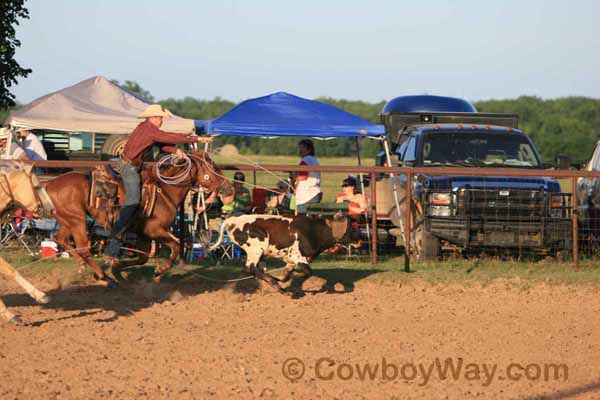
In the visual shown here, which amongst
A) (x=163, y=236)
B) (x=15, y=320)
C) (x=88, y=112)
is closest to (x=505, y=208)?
(x=163, y=236)

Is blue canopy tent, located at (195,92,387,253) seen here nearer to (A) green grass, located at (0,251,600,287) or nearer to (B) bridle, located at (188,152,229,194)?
(A) green grass, located at (0,251,600,287)

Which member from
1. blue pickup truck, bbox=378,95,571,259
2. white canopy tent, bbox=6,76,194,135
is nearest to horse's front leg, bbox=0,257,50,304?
blue pickup truck, bbox=378,95,571,259

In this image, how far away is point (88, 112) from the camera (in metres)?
21.0

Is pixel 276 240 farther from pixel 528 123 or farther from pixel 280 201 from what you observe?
pixel 528 123

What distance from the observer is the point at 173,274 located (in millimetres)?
13062

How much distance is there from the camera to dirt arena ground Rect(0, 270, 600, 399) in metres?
7.55

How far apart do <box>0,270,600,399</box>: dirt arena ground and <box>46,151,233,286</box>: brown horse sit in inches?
21.3

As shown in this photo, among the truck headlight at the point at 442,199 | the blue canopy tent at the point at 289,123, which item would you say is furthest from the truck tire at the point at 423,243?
the blue canopy tent at the point at 289,123

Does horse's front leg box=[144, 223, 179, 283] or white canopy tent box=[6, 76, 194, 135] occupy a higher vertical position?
white canopy tent box=[6, 76, 194, 135]

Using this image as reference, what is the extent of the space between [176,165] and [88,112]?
31.0 feet

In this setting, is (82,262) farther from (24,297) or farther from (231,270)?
(231,270)

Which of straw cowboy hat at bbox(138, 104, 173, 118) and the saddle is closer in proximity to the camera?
the saddle

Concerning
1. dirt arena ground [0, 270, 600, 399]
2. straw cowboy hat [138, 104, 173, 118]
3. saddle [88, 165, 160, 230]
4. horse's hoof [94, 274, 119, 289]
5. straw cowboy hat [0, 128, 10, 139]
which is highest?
straw cowboy hat [138, 104, 173, 118]

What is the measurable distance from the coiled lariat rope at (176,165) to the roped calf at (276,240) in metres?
0.87
